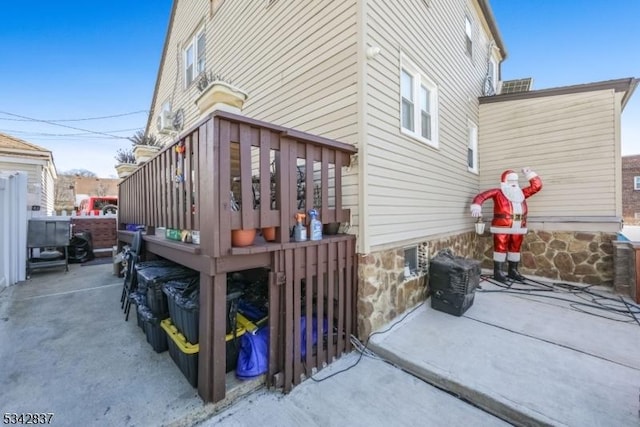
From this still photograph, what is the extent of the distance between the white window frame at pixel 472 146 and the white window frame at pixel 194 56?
7.04 m

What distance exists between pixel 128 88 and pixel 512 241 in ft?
64.9

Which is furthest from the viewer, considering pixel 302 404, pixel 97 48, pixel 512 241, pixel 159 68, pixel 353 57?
pixel 97 48

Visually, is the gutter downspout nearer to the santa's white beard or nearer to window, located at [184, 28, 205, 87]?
the santa's white beard

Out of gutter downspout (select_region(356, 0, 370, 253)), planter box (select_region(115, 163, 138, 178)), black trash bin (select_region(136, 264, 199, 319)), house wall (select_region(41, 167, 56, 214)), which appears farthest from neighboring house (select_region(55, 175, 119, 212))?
gutter downspout (select_region(356, 0, 370, 253))

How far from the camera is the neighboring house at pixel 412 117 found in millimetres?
3236

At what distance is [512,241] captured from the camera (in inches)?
217

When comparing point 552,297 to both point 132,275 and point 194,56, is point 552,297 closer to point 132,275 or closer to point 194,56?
point 132,275

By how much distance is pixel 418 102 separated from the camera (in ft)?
13.9

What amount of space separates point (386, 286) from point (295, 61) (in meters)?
3.58

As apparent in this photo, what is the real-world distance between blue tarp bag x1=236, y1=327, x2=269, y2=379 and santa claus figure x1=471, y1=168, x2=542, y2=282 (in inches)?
207

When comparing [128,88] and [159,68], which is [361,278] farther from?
[128,88]

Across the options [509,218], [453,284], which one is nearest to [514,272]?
[509,218]

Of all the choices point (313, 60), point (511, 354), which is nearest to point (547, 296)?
point (511, 354)

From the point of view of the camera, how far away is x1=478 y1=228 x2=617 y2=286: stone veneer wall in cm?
532
